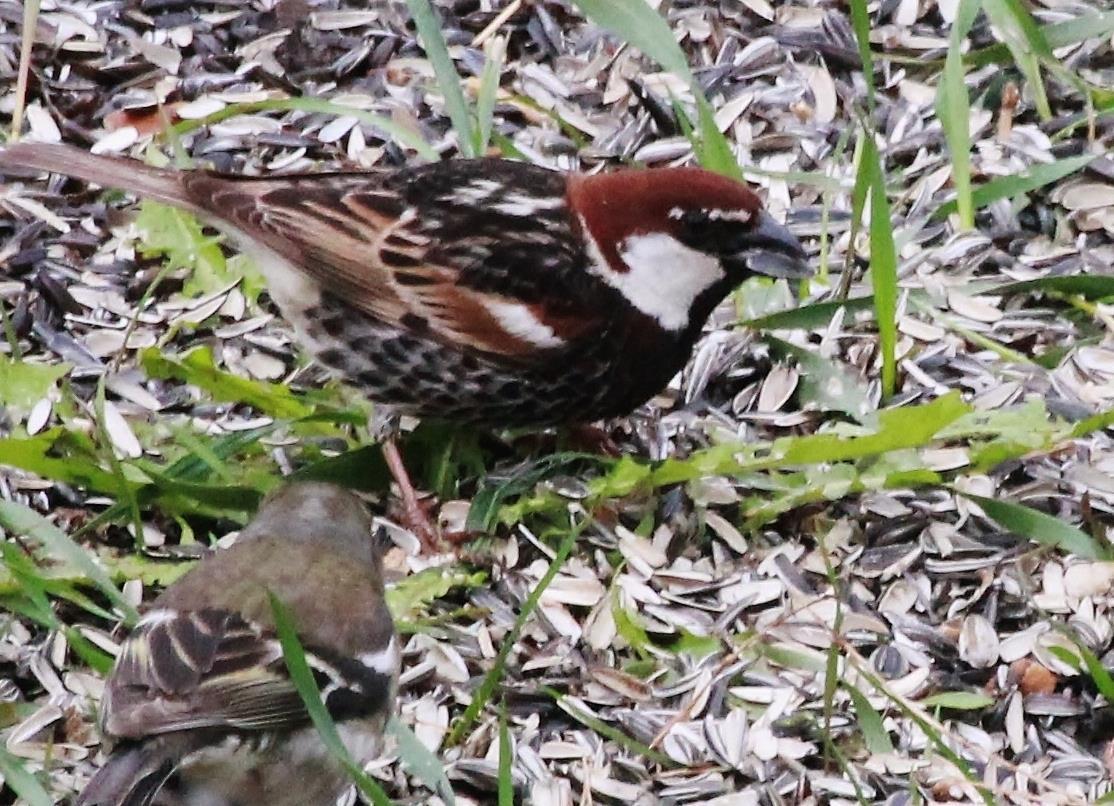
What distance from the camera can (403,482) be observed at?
447 cm

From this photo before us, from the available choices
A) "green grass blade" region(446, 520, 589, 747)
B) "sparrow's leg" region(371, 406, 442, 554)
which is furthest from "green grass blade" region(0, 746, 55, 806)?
"sparrow's leg" region(371, 406, 442, 554)

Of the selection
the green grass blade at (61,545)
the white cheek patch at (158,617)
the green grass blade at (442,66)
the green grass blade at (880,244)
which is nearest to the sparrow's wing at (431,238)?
the green grass blade at (442,66)

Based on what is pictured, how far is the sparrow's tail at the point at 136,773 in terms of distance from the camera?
3.38 m

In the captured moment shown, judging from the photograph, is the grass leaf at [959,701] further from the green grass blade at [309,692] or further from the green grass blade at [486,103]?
the green grass blade at [486,103]

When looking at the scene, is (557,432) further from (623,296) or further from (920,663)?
(920,663)

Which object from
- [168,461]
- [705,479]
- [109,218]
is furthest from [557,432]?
[109,218]

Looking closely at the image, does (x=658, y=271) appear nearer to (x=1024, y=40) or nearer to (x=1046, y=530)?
(x=1046, y=530)

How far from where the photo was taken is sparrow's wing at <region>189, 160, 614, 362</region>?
4434 mm

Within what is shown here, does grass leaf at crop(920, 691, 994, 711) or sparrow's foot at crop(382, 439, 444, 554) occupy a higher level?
sparrow's foot at crop(382, 439, 444, 554)

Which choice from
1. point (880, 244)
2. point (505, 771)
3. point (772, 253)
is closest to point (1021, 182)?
point (880, 244)

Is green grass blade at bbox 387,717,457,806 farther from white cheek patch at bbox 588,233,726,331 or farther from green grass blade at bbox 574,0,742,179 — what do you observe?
green grass blade at bbox 574,0,742,179

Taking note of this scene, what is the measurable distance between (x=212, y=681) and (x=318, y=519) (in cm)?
56

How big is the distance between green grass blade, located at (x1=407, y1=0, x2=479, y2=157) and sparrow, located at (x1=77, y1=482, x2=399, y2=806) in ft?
3.76

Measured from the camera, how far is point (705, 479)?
4504mm
